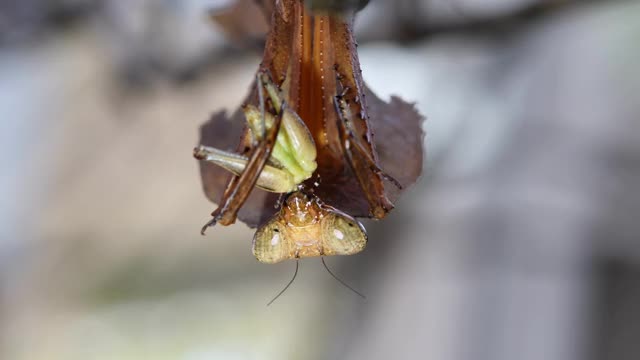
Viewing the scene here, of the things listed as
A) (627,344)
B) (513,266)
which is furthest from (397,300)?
(627,344)

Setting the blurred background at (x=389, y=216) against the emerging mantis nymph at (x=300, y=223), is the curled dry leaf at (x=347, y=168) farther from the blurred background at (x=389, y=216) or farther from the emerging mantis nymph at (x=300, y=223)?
the blurred background at (x=389, y=216)

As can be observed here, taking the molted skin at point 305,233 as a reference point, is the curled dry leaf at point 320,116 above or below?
above

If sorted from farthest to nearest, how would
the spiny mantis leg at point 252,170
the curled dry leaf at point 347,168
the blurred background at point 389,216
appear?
1. the blurred background at point 389,216
2. the curled dry leaf at point 347,168
3. the spiny mantis leg at point 252,170

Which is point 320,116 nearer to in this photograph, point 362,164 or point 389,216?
point 362,164

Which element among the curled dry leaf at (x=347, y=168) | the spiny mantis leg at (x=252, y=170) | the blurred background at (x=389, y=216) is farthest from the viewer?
the blurred background at (x=389, y=216)

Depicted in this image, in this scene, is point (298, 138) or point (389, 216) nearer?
point (298, 138)

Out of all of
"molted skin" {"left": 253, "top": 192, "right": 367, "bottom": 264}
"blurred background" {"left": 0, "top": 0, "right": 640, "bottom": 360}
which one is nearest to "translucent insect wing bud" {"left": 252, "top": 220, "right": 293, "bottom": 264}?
"molted skin" {"left": 253, "top": 192, "right": 367, "bottom": 264}

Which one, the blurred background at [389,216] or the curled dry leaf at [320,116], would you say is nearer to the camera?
the curled dry leaf at [320,116]

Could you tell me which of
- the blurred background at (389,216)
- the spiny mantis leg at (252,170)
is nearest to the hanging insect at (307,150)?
the spiny mantis leg at (252,170)

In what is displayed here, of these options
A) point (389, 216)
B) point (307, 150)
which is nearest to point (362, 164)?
point (307, 150)
